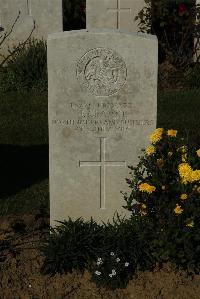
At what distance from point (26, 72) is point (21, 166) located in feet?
10.6

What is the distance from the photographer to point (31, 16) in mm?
11445

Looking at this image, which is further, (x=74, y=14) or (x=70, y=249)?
(x=74, y=14)

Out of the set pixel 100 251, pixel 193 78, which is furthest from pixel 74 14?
pixel 100 251

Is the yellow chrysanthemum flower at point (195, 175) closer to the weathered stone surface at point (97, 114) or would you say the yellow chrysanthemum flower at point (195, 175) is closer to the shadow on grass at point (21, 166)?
the weathered stone surface at point (97, 114)

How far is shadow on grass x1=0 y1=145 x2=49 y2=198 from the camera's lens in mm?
7430

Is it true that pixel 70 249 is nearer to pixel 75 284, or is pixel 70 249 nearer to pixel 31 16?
pixel 75 284

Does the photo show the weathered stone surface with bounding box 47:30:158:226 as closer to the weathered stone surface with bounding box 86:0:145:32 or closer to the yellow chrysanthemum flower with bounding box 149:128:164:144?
the yellow chrysanthemum flower with bounding box 149:128:164:144

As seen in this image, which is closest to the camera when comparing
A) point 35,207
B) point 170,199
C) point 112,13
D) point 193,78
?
point 170,199

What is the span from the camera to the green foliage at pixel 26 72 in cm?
1073

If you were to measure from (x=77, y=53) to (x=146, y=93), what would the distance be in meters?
0.66

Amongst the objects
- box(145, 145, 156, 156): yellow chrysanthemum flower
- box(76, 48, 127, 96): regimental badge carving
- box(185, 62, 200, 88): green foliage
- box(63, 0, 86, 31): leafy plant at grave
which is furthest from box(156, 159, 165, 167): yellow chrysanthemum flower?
box(63, 0, 86, 31): leafy plant at grave

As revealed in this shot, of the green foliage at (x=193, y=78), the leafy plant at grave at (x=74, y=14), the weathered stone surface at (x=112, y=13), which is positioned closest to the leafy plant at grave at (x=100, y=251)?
the green foliage at (x=193, y=78)

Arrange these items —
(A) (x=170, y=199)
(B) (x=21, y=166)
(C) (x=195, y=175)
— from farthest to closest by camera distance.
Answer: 1. (B) (x=21, y=166)
2. (A) (x=170, y=199)
3. (C) (x=195, y=175)

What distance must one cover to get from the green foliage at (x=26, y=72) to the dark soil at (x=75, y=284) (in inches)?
220
